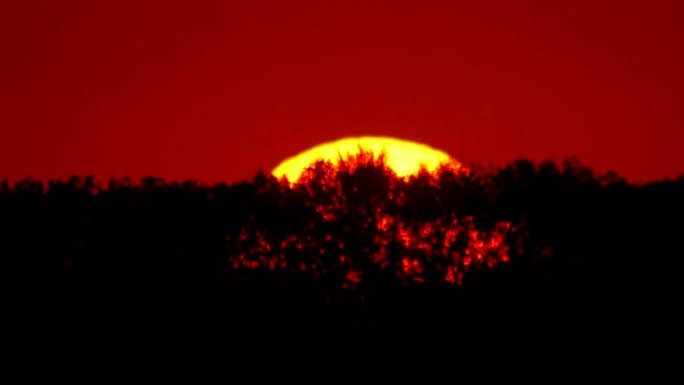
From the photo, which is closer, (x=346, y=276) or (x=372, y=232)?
(x=346, y=276)

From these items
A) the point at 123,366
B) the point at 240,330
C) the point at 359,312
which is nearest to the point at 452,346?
the point at 359,312

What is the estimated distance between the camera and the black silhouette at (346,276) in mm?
49312

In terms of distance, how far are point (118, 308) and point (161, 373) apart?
2.43m

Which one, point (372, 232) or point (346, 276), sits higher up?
point (372, 232)

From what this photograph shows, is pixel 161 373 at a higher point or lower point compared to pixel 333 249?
lower

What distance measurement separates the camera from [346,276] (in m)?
50.8

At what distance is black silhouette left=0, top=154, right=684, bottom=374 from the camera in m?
49.3

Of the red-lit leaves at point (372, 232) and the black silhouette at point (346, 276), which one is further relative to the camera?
the red-lit leaves at point (372, 232)

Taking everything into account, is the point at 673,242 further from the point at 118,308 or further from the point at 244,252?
the point at 118,308

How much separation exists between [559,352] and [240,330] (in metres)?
8.84

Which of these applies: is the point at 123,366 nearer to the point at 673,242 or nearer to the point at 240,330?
the point at 240,330

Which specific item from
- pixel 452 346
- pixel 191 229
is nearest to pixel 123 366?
pixel 191 229

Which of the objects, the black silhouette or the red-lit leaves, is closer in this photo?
the black silhouette

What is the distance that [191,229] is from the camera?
167ft
